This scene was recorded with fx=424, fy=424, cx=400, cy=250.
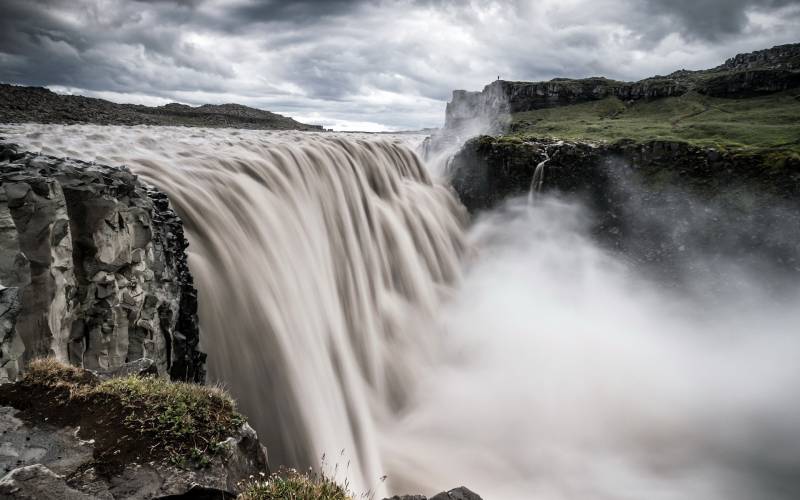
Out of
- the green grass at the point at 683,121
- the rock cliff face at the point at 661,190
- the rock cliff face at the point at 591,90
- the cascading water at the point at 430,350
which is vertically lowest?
the cascading water at the point at 430,350

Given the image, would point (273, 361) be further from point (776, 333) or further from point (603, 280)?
point (776, 333)

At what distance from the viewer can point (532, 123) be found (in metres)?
77.8

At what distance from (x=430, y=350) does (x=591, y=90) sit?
88.9 metres

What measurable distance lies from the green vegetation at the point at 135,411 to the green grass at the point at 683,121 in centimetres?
3731

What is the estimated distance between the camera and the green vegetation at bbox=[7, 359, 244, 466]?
4.47 meters

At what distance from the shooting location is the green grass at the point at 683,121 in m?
39.0

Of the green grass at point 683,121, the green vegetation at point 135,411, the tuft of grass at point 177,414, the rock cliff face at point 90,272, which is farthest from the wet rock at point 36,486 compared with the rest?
the green grass at point 683,121

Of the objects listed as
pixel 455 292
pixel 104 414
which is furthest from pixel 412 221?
pixel 104 414

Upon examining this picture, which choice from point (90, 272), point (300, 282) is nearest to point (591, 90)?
point (300, 282)

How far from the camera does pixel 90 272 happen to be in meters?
7.68

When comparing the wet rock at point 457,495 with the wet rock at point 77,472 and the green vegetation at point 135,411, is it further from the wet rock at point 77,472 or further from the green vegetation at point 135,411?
the green vegetation at point 135,411

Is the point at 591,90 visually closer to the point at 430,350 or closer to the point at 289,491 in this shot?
the point at 430,350

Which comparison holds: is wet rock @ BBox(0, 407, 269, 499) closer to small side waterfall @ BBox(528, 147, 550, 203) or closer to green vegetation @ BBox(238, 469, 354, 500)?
green vegetation @ BBox(238, 469, 354, 500)

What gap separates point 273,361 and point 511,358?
39.5ft
